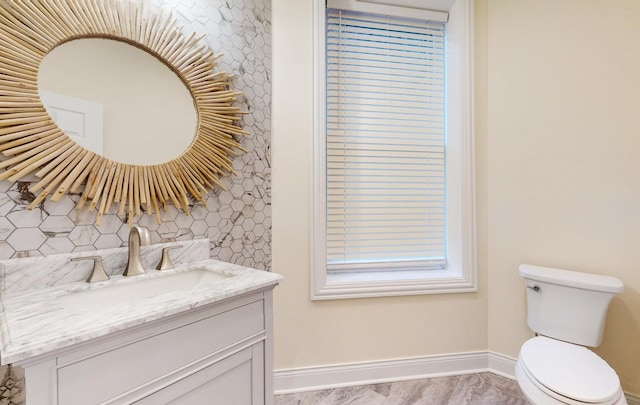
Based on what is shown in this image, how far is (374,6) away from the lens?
168 centimetres

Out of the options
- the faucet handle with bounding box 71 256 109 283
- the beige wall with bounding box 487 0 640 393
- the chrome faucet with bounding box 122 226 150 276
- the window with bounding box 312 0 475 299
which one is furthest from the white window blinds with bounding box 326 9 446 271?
the faucet handle with bounding box 71 256 109 283

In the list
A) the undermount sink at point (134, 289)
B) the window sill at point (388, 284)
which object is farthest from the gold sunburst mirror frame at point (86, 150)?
the window sill at point (388, 284)

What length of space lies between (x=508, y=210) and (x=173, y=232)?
1862mm

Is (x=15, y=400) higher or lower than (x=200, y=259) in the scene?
lower

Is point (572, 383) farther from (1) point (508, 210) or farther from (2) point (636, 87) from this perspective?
(2) point (636, 87)

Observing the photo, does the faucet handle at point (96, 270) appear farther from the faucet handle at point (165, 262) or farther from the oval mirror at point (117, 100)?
the oval mirror at point (117, 100)

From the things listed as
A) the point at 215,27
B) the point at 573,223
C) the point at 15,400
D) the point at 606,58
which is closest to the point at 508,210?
the point at 573,223

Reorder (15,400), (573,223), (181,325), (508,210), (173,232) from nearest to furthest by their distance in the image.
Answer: (181,325) → (15,400) → (173,232) → (573,223) → (508,210)

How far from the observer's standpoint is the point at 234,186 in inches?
56.2

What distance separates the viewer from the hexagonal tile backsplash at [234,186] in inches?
42.8

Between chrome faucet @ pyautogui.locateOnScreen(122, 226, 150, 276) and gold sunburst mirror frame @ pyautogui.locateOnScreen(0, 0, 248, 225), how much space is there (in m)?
0.13

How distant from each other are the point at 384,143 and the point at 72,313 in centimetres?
164

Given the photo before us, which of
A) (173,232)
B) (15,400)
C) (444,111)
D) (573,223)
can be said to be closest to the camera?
(15,400)

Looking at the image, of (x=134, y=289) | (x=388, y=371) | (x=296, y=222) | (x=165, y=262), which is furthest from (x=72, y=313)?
(x=388, y=371)
